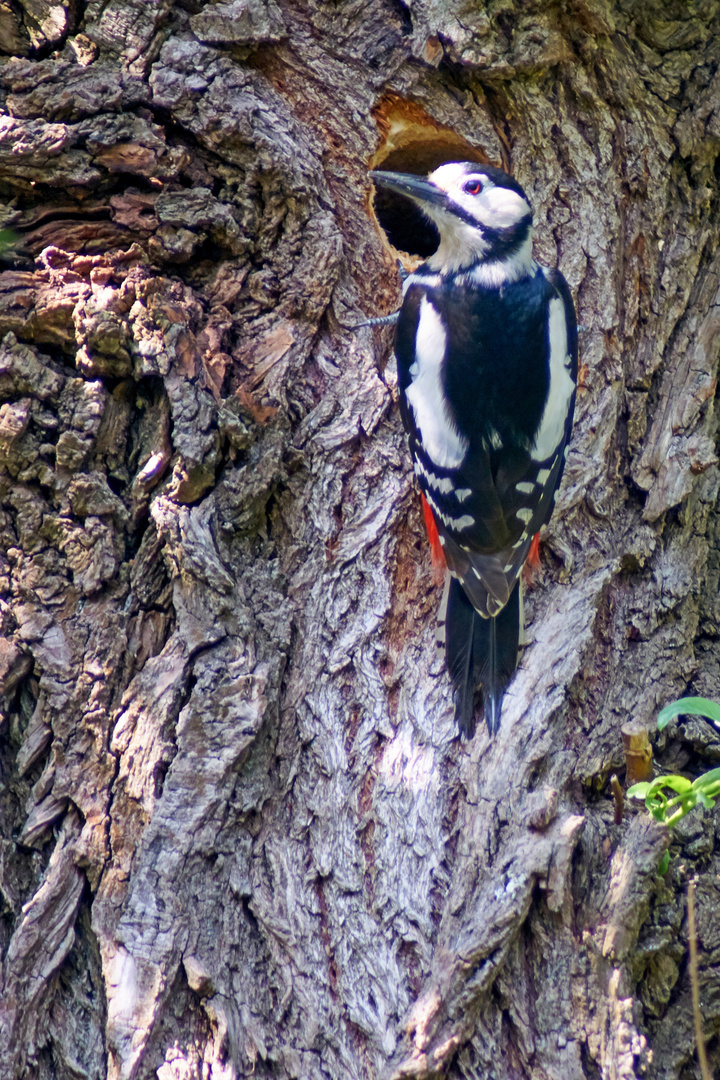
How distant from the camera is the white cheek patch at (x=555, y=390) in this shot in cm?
223

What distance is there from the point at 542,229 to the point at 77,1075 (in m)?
2.16

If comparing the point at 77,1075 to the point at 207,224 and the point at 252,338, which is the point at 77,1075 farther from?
the point at 207,224

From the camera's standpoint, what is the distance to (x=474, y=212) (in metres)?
2.46

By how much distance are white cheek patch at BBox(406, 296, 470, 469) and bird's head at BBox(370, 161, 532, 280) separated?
11.6 inches

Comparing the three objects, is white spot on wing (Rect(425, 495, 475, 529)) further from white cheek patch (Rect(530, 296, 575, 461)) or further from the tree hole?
the tree hole

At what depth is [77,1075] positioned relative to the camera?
5.31 ft

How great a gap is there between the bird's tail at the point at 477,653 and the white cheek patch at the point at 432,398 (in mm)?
327

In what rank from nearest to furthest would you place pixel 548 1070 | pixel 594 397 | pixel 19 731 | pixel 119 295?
pixel 548 1070 → pixel 19 731 → pixel 119 295 → pixel 594 397

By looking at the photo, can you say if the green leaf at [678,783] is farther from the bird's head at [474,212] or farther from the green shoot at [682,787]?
the bird's head at [474,212]

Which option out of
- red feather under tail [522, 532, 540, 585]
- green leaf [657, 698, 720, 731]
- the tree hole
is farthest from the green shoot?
the tree hole

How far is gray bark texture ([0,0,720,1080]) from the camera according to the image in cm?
163

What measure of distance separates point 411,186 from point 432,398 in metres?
0.61

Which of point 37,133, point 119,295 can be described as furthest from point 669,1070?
point 37,133

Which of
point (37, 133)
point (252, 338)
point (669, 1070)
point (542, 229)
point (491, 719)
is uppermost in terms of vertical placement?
point (37, 133)
